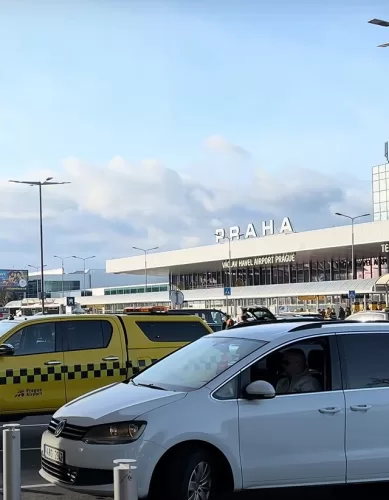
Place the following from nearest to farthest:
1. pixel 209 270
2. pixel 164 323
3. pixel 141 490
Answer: pixel 141 490
pixel 164 323
pixel 209 270

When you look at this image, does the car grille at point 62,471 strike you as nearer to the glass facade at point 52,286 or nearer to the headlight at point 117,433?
the headlight at point 117,433

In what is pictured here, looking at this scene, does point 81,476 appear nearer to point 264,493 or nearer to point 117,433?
point 117,433

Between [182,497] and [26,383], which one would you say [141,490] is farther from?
[26,383]

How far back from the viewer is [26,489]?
794 centimetres

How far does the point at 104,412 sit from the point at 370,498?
2.83 m

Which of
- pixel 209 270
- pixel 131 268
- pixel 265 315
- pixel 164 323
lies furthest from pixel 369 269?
pixel 164 323

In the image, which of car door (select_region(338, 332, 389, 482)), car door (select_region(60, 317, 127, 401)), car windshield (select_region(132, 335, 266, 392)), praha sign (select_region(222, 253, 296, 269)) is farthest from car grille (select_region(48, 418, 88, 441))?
praha sign (select_region(222, 253, 296, 269))

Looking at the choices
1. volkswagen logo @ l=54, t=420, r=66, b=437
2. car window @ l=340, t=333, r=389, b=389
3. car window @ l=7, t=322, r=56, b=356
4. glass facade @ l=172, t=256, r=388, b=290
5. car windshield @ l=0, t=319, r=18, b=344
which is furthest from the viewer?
glass facade @ l=172, t=256, r=388, b=290

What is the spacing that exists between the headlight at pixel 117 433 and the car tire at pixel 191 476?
1.21ft

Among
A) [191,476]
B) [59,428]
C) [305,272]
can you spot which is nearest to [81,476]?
[59,428]

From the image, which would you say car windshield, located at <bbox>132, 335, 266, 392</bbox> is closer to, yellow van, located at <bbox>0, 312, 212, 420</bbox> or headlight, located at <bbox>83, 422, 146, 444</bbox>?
headlight, located at <bbox>83, 422, 146, 444</bbox>

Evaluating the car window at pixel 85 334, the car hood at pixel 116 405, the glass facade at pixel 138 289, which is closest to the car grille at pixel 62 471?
the car hood at pixel 116 405

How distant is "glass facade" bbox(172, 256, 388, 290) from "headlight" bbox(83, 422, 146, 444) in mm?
74058

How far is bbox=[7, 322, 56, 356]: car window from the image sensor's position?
→ 11000 millimetres
